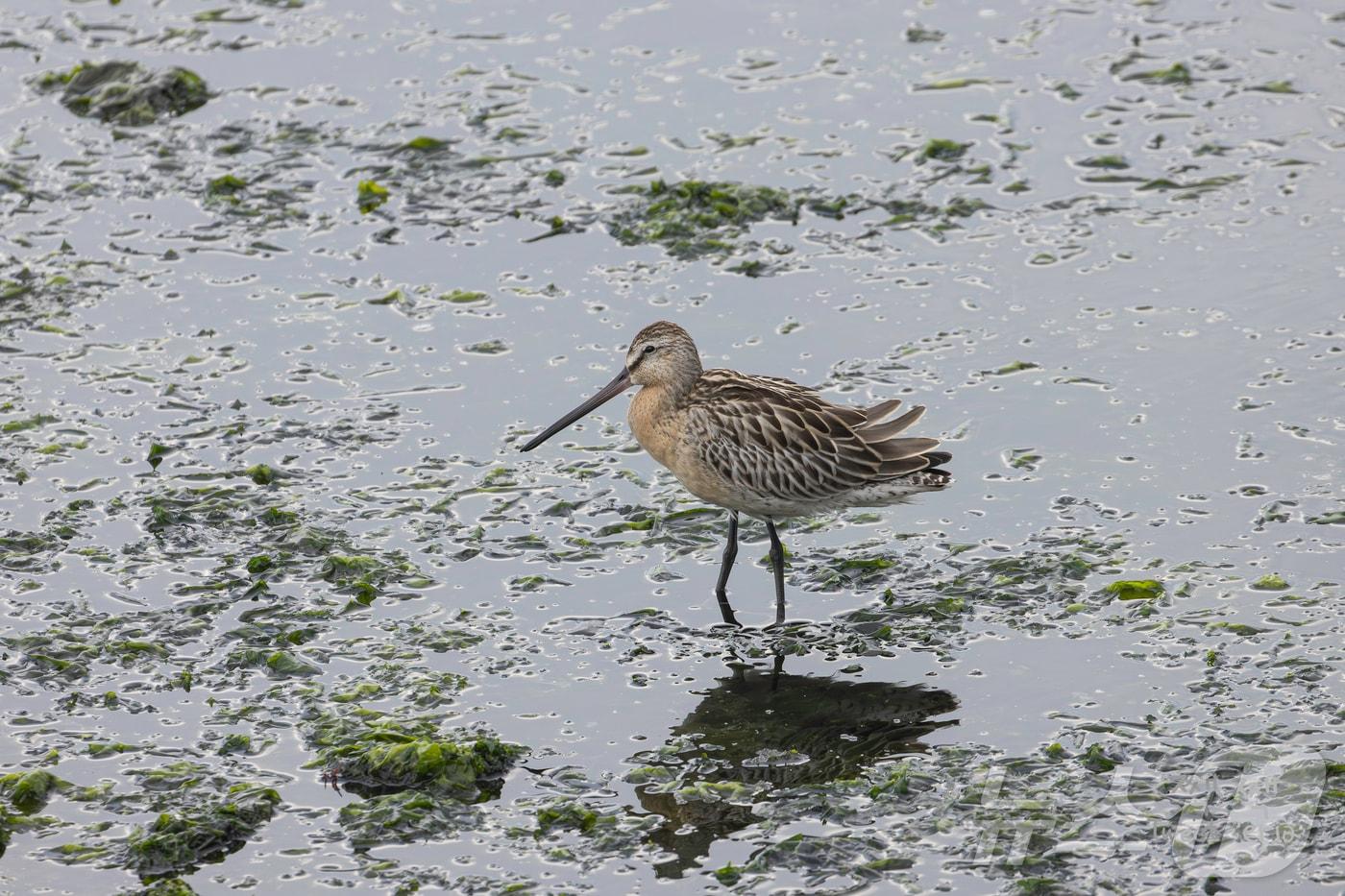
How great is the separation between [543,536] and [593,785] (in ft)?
6.39

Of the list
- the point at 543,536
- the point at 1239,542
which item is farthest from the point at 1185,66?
the point at 543,536

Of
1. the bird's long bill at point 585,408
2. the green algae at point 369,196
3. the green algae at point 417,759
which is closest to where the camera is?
the green algae at point 417,759

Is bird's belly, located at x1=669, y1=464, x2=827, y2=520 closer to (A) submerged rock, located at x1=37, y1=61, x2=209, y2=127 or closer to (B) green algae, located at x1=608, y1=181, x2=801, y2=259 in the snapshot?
(B) green algae, located at x1=608, y1=181, x2=801, y2=259

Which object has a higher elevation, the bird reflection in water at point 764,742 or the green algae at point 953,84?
the green algae at point 953,84

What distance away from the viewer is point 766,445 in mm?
7602

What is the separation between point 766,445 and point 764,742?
144 centimetres

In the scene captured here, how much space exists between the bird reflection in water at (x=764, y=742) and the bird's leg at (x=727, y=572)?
41cm

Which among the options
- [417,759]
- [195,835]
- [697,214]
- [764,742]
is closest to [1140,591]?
[764,742]

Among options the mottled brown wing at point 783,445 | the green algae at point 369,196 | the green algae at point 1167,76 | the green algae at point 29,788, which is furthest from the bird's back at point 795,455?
the green algae at point 1167,76

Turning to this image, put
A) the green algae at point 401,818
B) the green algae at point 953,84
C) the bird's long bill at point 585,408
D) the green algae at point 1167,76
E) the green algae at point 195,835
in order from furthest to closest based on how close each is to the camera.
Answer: the green algae at point 953,84, the green algae at point 1167,76, the bird's long bill at point 585,408, the green algae at point 401,818, the green algae at point 195,835

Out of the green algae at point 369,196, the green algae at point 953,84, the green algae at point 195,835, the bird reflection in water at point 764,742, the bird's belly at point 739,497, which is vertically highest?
the green algae at point 953,84

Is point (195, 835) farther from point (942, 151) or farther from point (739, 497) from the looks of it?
point (942, 151)

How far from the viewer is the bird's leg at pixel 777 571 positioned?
751cm

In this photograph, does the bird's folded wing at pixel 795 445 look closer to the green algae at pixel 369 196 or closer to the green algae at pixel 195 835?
the green algae at pixel 195 835
